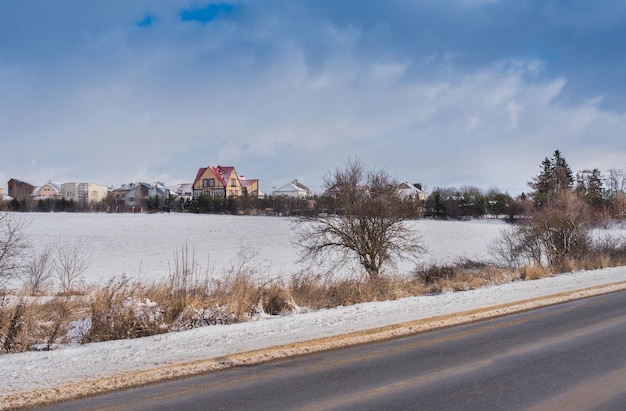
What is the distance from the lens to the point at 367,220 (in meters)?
21.8

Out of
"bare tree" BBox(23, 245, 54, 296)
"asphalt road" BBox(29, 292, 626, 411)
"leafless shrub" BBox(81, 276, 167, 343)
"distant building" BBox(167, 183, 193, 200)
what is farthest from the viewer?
"distant building" BBox(167, 183, 193, 200)

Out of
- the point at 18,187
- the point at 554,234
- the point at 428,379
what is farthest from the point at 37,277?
the point at 18,187

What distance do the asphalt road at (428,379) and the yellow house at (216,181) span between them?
107 m

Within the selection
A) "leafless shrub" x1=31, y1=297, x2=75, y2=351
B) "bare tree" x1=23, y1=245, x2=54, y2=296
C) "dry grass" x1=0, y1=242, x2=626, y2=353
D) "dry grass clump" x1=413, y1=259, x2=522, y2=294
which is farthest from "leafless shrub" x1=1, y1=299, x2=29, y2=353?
"dry grass clump" x1=413, y1=259, x2=522, y2=294

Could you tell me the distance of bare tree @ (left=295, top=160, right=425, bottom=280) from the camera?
71.2 feet

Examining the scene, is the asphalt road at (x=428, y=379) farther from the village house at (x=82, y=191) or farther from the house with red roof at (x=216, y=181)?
the village house at (x=82, y=191)

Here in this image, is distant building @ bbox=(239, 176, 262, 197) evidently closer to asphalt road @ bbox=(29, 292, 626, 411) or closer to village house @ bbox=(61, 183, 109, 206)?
village house @ bbox=(61, 183, 109, 206)

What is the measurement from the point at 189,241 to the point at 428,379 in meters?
46.1

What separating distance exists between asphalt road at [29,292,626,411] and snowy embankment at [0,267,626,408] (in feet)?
1.26

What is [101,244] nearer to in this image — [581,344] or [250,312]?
[250,312]

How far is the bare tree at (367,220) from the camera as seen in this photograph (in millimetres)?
21703

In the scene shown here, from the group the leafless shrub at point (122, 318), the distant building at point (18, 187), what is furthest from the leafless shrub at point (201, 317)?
the distant building at point (18, 187)

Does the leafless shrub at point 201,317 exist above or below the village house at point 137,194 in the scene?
below

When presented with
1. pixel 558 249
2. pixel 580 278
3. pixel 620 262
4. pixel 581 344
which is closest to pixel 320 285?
pixel 581 344
